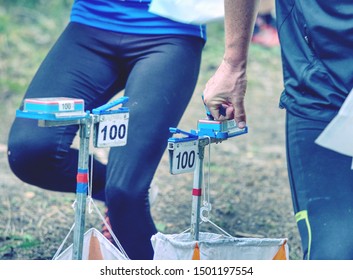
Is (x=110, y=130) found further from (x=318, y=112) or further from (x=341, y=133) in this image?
(x=341, y=133)

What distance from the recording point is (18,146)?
3066mm

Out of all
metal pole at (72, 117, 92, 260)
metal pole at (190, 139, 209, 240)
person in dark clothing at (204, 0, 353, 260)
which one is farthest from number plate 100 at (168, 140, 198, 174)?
person in dark clothing at (204, 0, 353, 260)

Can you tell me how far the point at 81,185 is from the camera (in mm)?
2459

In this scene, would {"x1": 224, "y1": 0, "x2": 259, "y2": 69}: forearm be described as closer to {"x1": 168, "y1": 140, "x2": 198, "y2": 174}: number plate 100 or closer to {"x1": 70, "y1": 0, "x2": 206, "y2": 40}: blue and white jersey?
{"x1": 168, "y1": 140, "x2": 198, "y2": 174}: number plate 100

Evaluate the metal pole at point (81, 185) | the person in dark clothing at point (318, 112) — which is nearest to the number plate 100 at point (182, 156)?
the metal pole at point (81, 185)

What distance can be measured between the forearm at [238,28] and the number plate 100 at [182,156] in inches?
12.0

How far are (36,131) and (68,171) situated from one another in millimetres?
235

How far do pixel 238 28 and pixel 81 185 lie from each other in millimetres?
674

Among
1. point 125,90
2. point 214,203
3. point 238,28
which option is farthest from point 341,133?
point 214,203

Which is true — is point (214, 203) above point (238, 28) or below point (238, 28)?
below

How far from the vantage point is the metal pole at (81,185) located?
244cm

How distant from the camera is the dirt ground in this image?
4.05m

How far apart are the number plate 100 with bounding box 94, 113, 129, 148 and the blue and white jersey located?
25.4 inches
